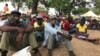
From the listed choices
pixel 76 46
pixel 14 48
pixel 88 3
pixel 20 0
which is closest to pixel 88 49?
pixel 76 46

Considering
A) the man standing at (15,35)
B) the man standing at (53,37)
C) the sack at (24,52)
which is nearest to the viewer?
the sack at (24,52)

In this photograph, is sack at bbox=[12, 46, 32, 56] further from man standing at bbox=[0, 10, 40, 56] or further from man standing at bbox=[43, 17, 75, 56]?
man standing at bbox=[43, 17, 75, 56]

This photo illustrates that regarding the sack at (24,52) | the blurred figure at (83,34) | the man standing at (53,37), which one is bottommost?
the blurred figure at (83,34)

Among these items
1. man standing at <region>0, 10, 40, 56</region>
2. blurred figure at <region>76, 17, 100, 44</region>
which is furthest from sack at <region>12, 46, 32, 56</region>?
blurred figure at <region>76, 17, 100, 44</region>

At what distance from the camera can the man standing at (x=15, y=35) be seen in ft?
21.4

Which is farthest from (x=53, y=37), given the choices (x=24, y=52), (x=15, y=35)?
(x=24, y=52)

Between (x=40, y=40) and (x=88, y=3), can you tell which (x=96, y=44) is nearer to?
(x=40, y=40)

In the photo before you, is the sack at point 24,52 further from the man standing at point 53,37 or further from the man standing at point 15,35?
the man standing at point 53,37

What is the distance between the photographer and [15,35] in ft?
21.7

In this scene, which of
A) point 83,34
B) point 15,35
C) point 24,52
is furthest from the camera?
point 83,34

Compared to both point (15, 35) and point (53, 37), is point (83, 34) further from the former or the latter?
point (15, 35)

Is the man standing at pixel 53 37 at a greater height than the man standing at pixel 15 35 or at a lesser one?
lesser

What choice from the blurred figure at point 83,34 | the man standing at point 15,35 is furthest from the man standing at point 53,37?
the blurred figure at point 83,34

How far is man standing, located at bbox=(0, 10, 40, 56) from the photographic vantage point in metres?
6.53
